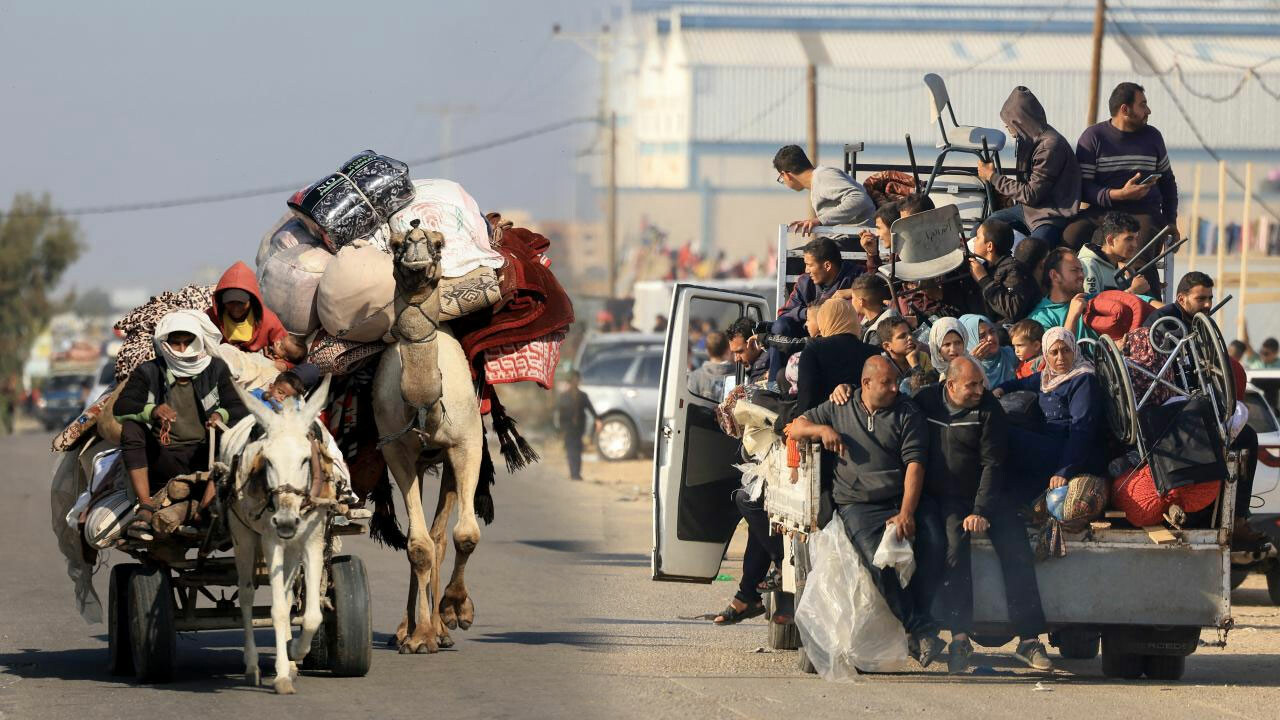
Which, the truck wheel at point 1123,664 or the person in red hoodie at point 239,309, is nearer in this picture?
the person in red hoodie at point 239,309

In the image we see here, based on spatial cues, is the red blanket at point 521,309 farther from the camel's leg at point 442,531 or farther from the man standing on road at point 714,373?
the man standing on road at point 714,373

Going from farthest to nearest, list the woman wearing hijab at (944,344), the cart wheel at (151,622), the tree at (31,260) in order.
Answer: the tree at (31,260), the woman wearing hijab at (944,344), the cart wheel at (151,622)

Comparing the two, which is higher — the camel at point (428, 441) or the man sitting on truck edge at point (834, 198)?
the man sitting on truck edge at point (834, 198)

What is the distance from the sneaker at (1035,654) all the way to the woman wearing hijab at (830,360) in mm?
1672

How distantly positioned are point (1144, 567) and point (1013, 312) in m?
2.25

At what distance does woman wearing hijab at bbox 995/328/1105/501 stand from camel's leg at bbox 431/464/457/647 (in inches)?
137

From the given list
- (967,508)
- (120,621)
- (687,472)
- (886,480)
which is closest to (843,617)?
(886,480)

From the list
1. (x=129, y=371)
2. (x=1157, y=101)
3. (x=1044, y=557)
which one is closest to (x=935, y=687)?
(x=1044, y=557)

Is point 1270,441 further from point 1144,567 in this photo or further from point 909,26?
point 909,26

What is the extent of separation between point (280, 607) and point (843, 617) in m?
2.77

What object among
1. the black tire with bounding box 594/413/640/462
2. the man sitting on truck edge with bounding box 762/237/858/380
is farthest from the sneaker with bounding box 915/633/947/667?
the black tire with bounding box 594/413/640/462

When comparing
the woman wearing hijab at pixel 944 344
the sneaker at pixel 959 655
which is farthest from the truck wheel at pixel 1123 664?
the woman wearing hijab at pixel 944 344

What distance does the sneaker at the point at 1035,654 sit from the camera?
10.1 metres

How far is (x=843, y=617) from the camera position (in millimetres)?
9578
